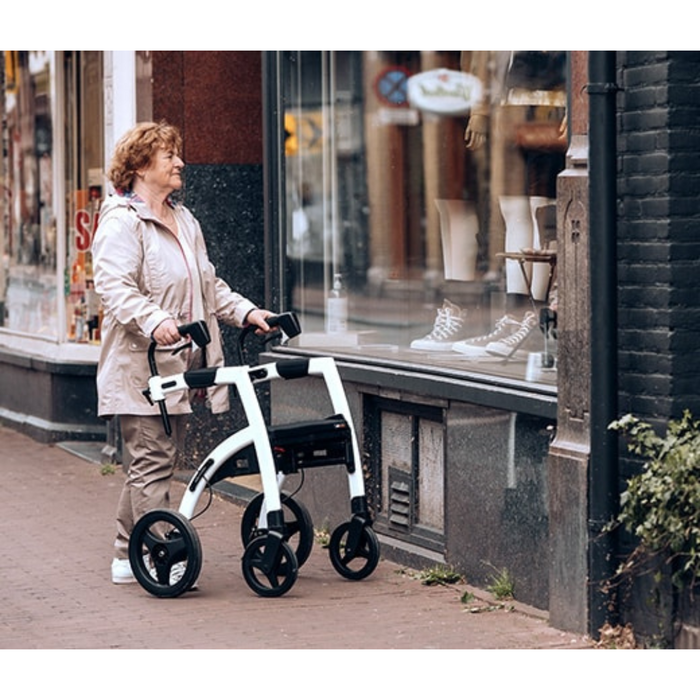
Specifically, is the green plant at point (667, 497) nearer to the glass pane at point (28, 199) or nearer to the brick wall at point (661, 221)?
the brick wall at point (661, 221)

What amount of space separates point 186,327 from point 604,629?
200cm

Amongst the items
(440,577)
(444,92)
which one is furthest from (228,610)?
(444,92)

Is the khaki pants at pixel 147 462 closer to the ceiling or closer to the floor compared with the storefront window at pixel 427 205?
closer to the floor

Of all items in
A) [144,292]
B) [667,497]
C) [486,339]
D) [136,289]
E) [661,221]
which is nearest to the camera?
[667,497]

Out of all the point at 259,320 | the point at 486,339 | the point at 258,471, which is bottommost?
the point at 258,471

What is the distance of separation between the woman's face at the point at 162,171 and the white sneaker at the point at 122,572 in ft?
5.30

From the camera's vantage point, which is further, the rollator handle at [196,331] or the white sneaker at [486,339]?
the white sneaker at [486,339]

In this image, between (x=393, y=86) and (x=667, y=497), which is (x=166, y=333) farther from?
(x=393, y=86)

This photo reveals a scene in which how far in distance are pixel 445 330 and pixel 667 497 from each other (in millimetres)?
2444

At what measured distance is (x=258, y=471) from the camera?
6.85m

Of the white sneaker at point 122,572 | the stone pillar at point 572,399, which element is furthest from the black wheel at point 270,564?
the stone pillar at point 572,399

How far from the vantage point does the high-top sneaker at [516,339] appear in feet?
23.7

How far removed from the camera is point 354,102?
8.69 meters

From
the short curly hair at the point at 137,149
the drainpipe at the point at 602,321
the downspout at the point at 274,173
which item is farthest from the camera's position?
the downspout at the point at 274,173
